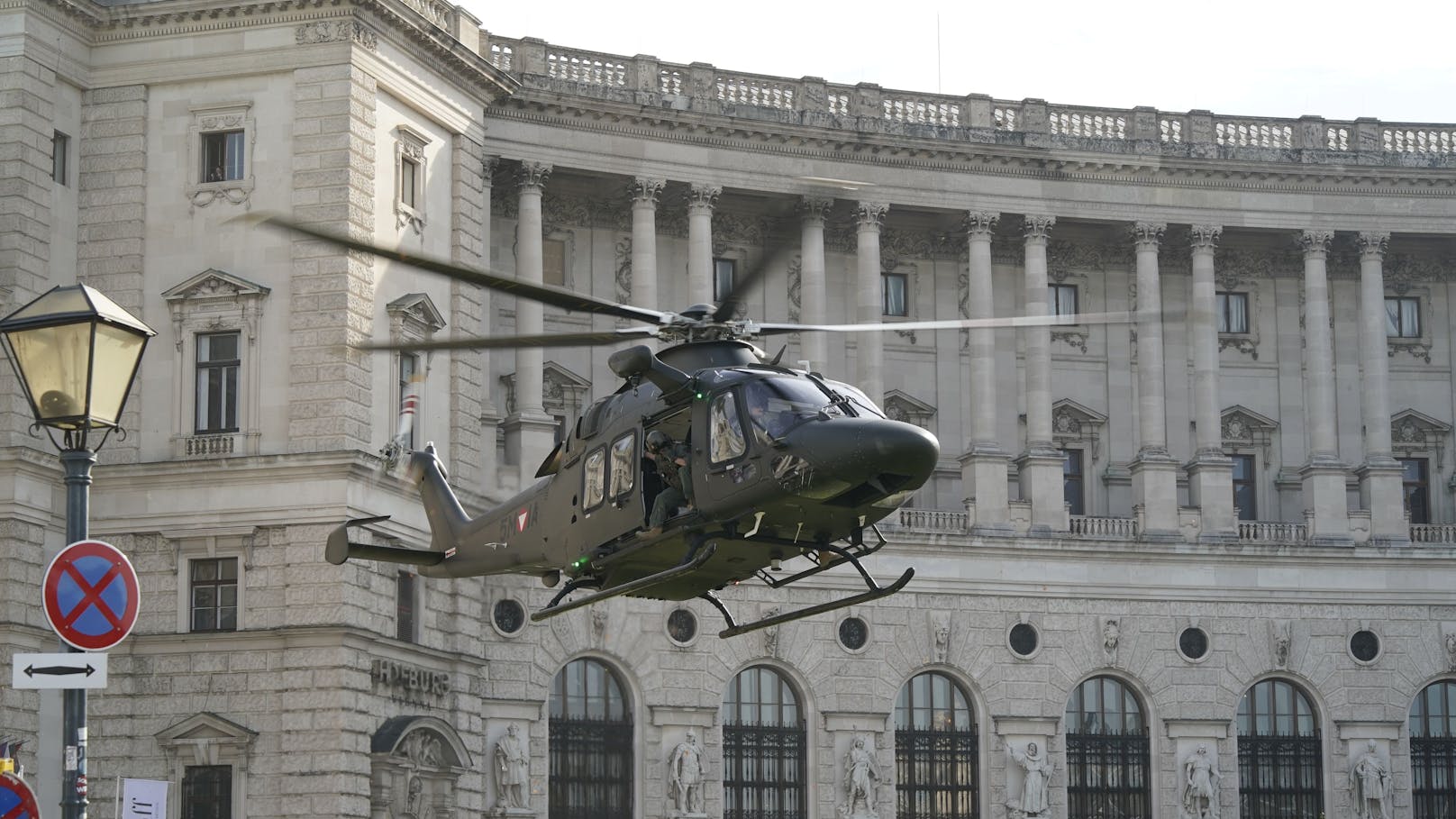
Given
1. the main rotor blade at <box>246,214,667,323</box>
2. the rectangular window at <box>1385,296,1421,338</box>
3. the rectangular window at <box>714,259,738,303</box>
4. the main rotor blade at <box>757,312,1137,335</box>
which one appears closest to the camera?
the main rotor blade at <box>246,214,667,323</box>

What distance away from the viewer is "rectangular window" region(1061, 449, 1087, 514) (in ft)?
252

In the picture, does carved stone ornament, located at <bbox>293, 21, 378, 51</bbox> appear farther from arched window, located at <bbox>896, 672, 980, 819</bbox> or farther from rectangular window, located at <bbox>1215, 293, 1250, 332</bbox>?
rectangular window, located at <bbox>1215, 293, 1250, 332</bbox>

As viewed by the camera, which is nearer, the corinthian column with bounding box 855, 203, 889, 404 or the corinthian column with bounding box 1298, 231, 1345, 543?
the corinthian column with bounding box 855, 203, 889, 404

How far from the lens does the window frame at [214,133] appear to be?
61938 millimetres

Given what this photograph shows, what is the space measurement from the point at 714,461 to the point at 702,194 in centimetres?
4209

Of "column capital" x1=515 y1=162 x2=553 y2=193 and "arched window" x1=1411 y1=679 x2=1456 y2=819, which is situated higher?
"column capital" x1=515 y1=162 x2=553 y2=193

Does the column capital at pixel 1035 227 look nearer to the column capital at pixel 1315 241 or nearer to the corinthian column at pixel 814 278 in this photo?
the corinthian column at pixel 814 278

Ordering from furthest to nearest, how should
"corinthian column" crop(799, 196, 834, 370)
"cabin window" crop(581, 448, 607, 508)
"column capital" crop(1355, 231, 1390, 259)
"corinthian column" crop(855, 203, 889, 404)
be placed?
1. "column capital" crop(1355, 231, 1390, 259)
2. "corinthian column" crop(799, 196, 834, 370)
3. "corinthian column" crop(855, 203, 889, 404)
4. "cabin window" crop(581, 448, 607, 508)

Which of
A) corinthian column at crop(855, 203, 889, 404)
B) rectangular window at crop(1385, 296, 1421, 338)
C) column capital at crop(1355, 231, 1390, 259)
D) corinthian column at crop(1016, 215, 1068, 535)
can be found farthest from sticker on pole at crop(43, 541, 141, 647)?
rectangular window at crop(1385, 296, 1421, 338)

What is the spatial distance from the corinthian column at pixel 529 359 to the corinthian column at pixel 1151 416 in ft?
58.3

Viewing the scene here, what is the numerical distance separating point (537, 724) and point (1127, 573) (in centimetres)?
1847

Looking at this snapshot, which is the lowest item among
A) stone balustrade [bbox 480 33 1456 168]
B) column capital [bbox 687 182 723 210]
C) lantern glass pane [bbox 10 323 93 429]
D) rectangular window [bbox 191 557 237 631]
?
lantern glass pane [bbox 10 323 93 429]

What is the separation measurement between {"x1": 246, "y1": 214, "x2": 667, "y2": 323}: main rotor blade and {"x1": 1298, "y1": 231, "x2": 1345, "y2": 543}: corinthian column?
46.1 meters

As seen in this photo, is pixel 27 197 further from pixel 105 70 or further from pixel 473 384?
pixel 473 384
